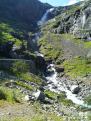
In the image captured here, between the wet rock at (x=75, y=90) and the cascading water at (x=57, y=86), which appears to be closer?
the cascading water at (x=57, y=86)

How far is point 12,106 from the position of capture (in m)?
59.1

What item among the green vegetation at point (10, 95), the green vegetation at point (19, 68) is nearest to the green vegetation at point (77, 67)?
the green vegetation at point (19, 68)

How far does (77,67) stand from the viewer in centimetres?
17312

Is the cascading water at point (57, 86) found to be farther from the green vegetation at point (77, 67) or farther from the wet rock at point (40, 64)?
the green vegetation at point (77, 67)

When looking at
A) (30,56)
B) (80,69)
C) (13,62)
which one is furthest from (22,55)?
(13,62)

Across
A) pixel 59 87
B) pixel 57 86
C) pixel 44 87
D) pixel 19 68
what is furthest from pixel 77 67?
pixel 44 87

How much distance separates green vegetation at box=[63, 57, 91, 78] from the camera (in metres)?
161

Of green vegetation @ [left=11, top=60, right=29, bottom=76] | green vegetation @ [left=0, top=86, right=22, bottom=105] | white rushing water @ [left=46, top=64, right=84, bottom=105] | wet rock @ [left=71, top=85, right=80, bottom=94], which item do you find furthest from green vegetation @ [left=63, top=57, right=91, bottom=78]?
green vegetation @ [left=0, top=86, right=22, bottom=105]

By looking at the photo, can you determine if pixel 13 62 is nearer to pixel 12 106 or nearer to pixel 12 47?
pixel 12 47

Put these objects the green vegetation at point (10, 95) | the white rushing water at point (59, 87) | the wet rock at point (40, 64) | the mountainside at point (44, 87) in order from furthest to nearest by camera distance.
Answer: the wet rock at point (40, 64)
the white rushing water at point (59, 87)
the green vegetation at point (10, 95)
the mountainside at point (44, 87)

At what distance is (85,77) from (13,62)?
3668 cm

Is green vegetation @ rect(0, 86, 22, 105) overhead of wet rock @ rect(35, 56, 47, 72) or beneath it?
overhead

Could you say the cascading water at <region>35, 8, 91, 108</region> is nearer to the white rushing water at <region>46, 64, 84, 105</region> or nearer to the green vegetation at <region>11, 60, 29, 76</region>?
the white rushing water at <region>46, 64, 84, 105</region>

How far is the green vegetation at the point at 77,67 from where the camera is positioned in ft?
529
